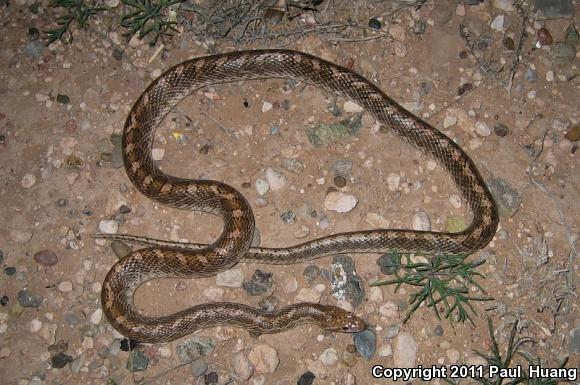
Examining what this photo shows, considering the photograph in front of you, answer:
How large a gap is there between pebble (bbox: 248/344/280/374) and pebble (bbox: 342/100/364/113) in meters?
4.22

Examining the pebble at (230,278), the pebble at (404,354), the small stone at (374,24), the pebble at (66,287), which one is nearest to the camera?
the pebble at (404,354)

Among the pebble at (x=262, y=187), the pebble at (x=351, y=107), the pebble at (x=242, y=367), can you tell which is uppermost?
the pebble at (x=351, y=107)

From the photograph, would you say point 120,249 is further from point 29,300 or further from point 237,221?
point 237,221

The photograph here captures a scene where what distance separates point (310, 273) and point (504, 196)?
3524mm

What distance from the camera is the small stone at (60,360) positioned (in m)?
7.61

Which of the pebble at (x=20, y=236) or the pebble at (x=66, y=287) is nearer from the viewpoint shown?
the pebble at (x=66, y=287)

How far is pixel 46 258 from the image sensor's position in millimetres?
8070

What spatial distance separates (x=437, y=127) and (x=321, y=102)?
2.07m

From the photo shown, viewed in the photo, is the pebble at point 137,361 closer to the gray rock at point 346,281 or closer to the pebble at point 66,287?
the pebble at point 66,287

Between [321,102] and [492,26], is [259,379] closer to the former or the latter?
[321,102]

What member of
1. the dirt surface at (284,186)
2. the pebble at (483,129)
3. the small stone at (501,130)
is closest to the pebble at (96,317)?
the dirt surface at (284,186)

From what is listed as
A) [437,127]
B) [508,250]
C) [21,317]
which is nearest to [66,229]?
[21,317]

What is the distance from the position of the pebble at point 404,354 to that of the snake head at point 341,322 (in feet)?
1.97

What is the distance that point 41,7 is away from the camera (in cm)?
942
